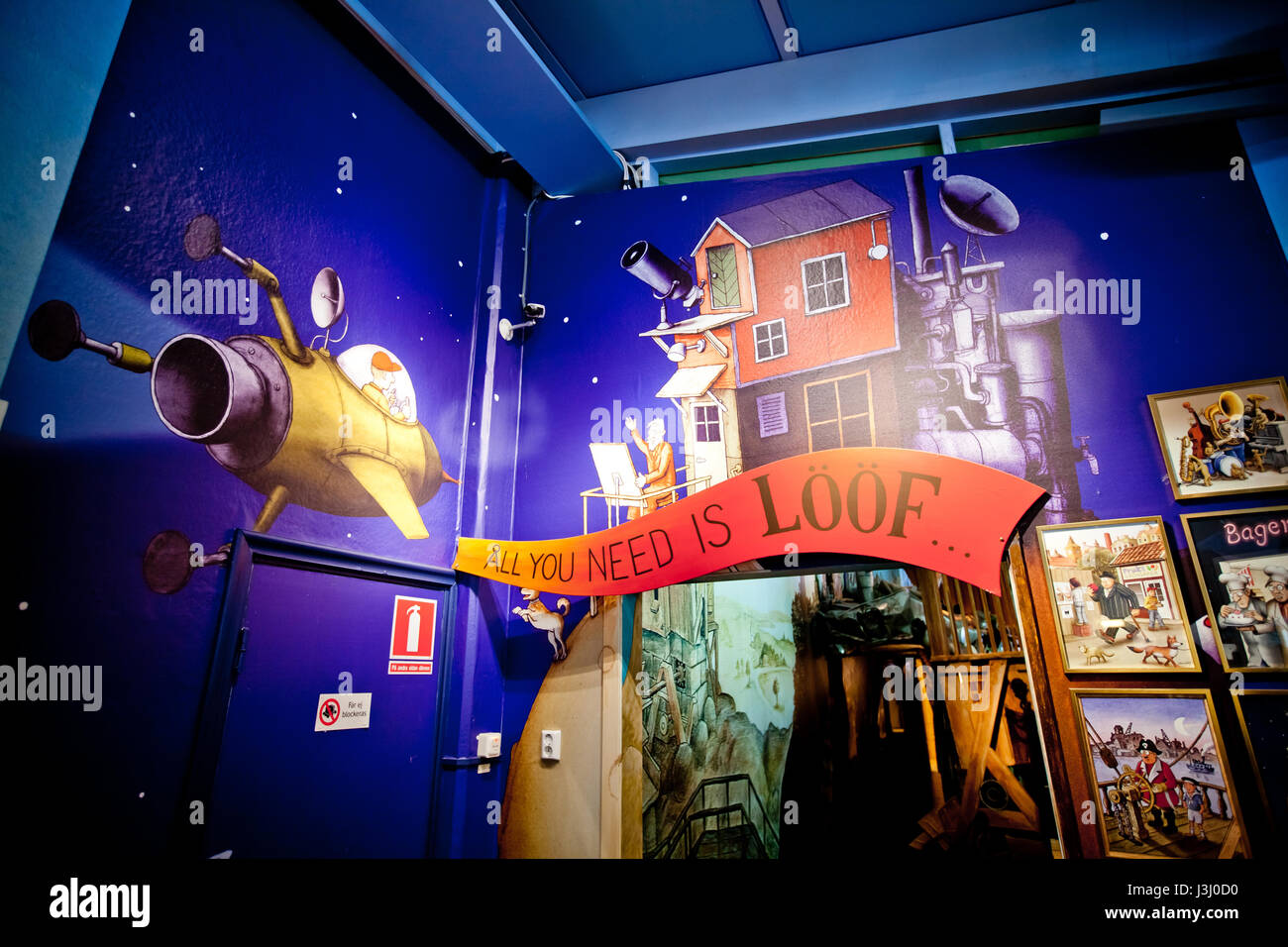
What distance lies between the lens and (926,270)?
9.43 feet

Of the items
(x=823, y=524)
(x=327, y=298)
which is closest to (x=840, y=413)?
(x=823, y=524)

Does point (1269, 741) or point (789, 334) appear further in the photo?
point (789, 334)

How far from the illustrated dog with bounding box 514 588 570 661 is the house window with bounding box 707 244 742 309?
1.60 m

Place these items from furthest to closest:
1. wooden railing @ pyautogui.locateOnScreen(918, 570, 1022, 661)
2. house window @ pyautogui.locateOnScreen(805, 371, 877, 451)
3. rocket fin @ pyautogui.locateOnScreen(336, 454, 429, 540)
A: house window @ pyautogui.locateOnScreen(805, 371, 877, 451) < rocket fin @ pyautogui.locateOnScreen(336, 454, 429, 540) < wooden railing @ pyautogui.locateOnScreen(918, 570, 1022, 661)

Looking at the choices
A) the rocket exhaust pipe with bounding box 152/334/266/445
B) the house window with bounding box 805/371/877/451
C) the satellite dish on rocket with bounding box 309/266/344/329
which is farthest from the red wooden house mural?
the rocket exhaust pipe with bounding box 152/334/266/445

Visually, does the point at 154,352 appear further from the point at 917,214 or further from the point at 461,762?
the point at 917,214

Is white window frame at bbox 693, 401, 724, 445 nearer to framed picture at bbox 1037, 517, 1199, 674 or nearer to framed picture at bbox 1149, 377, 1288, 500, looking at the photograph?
framed picture at bbox 1037, 517, 1199, 674

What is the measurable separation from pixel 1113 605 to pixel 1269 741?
58 cm

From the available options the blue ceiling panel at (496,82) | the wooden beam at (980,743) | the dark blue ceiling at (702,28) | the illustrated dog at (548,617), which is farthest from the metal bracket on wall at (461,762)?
the dark blue ceiling at (702,28)

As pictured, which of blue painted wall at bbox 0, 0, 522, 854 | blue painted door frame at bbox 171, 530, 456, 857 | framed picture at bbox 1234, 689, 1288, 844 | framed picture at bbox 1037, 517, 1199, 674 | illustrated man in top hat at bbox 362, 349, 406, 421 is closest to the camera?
blue painted wall at bbox 0, 0, 522, 854

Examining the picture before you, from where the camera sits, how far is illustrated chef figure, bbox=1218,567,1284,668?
2.22 m

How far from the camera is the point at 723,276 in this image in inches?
125
